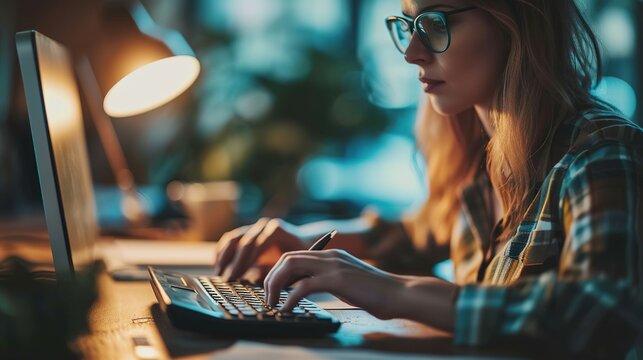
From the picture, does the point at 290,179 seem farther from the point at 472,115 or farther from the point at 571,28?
the point at 571,28

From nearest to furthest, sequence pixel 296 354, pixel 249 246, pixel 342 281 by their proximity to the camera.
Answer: pixel 296 354
pixel 342 281
pixel 249 246

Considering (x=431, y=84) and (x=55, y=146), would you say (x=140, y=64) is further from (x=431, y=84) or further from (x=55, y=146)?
(x=431, y=84)

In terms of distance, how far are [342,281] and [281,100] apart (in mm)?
4202

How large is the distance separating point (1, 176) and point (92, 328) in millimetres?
2632

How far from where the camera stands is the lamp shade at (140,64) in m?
1.55

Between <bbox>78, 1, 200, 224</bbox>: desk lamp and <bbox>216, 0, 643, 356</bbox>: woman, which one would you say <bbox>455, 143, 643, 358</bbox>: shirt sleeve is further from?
<bbox>78, 1, 200, 224</bbox>: desk lamp

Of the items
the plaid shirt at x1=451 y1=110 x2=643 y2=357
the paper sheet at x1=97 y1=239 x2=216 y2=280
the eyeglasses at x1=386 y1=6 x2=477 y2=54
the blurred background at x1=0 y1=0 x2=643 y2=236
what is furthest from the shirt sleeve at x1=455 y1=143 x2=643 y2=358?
the blurred background at x1=0 y1=0 x2=643 y2=236

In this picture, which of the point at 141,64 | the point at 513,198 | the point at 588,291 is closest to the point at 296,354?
the point at 588,291

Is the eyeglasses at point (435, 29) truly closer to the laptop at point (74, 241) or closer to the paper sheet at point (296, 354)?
the laptop at point (74, 241)

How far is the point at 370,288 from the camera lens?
0.81 m

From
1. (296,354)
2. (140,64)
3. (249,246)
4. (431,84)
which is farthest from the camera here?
(140,64)

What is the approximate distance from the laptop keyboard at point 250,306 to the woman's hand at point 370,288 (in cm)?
2

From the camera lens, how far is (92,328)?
0.83 metres

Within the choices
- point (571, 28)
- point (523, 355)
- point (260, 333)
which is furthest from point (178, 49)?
point (523, 355)
